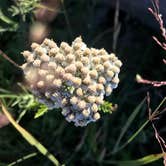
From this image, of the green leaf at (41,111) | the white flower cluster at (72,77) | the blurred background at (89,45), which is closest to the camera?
the white flower cluster at (72,77)

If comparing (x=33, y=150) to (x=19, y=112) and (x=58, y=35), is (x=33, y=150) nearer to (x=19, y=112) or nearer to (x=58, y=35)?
(x=19, y=112)

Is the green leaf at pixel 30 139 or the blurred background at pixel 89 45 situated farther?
the blurred background at pixel 89 45

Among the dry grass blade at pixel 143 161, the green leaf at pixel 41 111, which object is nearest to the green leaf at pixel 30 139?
the green leaf at pixel 41 111

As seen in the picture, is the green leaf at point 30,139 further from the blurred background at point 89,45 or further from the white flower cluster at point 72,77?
the white flower cluster at point 72,77

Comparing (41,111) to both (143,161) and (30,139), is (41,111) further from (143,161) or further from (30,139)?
(143,161)

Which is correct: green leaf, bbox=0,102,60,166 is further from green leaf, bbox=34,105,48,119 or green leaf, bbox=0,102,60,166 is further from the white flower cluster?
the white flower cluster

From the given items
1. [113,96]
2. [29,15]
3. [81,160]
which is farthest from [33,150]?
[29,15]

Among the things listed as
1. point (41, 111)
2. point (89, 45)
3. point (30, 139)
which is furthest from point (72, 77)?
point (89, 45)
